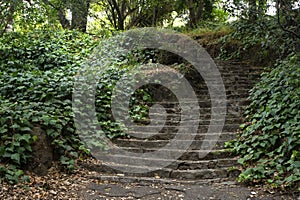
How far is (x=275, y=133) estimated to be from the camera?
4395 mm

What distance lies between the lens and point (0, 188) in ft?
11.1

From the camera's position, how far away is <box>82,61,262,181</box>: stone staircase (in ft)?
14.1

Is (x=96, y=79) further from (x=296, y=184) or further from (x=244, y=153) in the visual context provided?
(x=296, y=184)

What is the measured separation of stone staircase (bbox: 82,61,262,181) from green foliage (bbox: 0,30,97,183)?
695mm

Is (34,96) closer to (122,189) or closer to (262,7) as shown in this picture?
(122,189)

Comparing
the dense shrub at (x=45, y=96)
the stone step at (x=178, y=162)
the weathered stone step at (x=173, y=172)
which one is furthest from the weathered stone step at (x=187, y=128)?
the weathered stone step at (x=173, y=172)

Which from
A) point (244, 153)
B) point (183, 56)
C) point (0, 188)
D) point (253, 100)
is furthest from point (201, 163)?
point (183, 56)

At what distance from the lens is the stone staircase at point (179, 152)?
4.30 metres

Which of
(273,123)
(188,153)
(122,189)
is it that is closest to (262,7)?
(273,123)

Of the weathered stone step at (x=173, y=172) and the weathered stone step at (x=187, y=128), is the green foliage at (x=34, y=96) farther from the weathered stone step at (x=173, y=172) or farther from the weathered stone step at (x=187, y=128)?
the weathered stone step at (x=187, y=128)

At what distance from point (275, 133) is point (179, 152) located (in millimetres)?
1431

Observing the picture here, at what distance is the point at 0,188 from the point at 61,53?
5113mm

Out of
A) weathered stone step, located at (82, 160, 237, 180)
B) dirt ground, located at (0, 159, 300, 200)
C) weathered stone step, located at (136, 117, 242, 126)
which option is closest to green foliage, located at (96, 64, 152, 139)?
weathered stone step, located at (136, 117, 242, 126)

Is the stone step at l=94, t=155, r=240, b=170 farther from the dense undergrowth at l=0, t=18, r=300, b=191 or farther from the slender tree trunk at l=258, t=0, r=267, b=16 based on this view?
the slender tree trunk at l=258, t=0, r=267, b=16
